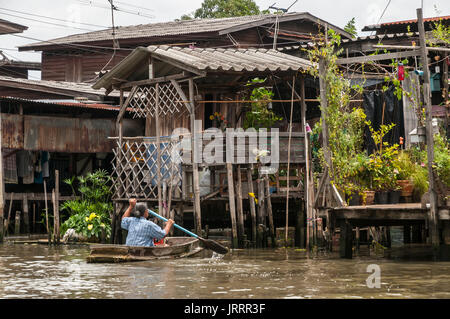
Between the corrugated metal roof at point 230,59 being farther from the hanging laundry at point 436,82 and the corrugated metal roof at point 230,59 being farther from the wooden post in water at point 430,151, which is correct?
the wooden post in water at point 430,151

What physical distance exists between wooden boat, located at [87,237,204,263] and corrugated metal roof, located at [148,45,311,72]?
4277 millimetres

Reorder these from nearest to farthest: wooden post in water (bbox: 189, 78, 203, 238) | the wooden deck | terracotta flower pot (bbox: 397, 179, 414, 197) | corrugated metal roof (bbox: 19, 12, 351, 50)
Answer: the wooden deck, terracotta flower pot (bbox: 397, 179, 414, 197), wooden post in water (bbox: 189, 78, 203, 238), corrugated metal roof (bbox: 19, 12, 351, 50)

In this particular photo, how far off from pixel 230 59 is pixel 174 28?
1040cm

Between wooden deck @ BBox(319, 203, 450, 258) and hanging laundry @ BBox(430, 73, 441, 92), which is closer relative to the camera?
wooden deck @ BBox(319, 203, 450, 258)

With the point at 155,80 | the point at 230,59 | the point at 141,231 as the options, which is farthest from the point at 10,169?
the point at 141,231

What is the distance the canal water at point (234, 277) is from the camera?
370 inches

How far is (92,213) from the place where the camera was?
19141mm

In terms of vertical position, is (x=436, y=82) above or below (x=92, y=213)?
above

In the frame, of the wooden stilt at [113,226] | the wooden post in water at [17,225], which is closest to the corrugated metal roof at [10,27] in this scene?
the wooden post in water at [17,225]

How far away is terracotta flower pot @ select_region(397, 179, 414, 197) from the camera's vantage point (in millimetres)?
14060

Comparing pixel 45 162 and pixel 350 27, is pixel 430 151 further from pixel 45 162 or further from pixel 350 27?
pixel 45 162

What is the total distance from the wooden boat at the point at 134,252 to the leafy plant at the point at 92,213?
493 cm

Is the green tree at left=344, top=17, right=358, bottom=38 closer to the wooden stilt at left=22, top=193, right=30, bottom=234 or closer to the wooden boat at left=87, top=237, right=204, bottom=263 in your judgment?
the wooden boat at left=87, top=237, right=204, bottom=263

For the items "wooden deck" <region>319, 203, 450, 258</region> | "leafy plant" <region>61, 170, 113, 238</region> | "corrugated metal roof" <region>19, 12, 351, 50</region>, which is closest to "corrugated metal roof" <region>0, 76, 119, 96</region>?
"leafy plant" <region>61, 170, 113, 238</region>
